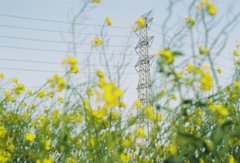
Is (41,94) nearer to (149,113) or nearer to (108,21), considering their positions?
(108,21)

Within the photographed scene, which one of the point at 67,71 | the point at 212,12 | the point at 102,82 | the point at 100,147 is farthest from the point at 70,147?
the point at 212,12

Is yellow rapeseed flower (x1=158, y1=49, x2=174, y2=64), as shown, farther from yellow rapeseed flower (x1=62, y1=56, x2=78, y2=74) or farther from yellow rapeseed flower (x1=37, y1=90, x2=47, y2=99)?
yellow rapeseed flower (x1=37, y1=90, x2=47, y2=99)

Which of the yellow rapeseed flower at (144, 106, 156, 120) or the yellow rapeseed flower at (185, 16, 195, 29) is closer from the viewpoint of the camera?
the yellow rapeseed flower at (185, 16, 195, 29)

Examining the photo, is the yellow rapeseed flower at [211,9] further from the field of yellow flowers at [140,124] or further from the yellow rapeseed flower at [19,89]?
the yellow rapeseed flower at [19,89]

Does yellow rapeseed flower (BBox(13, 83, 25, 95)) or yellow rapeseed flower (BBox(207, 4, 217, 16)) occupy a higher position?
yellow rapeseed flower (BBox(207, 4, 217, 16))

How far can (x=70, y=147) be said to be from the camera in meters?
2.37

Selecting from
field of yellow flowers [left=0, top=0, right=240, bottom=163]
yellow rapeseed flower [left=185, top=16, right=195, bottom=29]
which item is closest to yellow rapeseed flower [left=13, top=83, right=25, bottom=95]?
field of yellow flowers [left=0, top=0, right=240, bottom=163]

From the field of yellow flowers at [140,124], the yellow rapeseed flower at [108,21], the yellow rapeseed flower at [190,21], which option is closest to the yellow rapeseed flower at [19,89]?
the field of yellow flowers at [140,124]

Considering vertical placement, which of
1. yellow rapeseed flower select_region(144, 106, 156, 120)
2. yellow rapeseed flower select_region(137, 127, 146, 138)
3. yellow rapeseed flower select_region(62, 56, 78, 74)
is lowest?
yellow rapeseed flower select_region(137, 127, 146, 138)

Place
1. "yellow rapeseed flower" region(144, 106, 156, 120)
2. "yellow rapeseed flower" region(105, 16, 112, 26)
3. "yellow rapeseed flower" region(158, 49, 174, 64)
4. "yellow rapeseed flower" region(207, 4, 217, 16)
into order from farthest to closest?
"yellow rapeseed flower" region(105, 16, 112, 26)
"yellow rapeseed flower" region(144, 106, 156, 120)
"yellow rapeseed flower" region(207, 4, 217, 16)
"yellow rapeseed flower" region(158, 49, 174, 64)

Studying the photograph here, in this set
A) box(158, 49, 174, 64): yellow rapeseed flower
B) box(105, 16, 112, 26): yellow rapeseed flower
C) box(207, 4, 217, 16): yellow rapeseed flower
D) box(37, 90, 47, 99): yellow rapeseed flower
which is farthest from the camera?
box(37, 90, 47, 99): yellow rapeseed flower

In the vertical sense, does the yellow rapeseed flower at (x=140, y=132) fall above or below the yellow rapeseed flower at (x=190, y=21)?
below

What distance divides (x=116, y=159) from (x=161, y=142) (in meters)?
0.57

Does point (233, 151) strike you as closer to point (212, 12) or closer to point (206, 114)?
point (206, 114)
